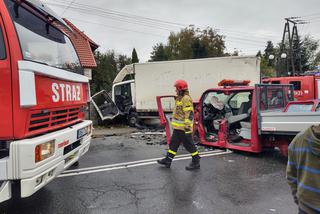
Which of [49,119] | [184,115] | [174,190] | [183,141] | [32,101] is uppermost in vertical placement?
[32,101]

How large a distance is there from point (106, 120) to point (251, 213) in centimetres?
1005

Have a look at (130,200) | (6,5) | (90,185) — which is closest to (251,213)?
(130,200)

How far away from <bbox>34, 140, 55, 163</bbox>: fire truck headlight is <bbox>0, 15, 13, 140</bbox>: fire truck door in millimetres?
291

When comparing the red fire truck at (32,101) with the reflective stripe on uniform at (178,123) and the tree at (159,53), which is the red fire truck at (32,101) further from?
the tree at (159,53)

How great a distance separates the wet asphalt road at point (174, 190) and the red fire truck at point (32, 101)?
0.82 m

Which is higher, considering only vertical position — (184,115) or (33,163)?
(184,115)

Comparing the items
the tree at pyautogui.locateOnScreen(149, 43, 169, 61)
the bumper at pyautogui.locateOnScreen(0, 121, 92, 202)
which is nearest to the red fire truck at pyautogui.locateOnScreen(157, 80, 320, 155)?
the bumper at pyautogui.locateOnScreen(0, 121, 92, 202)

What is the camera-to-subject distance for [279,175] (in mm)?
5160

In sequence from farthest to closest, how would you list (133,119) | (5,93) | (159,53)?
(159,53), (133,119), (5,93)

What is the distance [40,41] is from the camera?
10.8ft

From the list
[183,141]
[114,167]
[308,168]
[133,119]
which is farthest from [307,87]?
[308,168]

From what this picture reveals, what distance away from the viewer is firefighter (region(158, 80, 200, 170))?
216 inches

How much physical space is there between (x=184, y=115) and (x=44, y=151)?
310cm

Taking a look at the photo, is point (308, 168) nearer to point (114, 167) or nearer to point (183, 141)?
point (183, 141)
